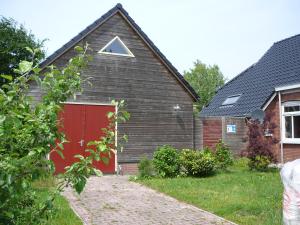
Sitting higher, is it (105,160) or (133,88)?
(133,88)

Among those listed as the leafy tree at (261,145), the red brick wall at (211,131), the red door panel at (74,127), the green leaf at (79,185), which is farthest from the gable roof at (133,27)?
the green leaf at (79,185)

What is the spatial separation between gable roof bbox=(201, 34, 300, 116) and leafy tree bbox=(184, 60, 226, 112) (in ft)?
162

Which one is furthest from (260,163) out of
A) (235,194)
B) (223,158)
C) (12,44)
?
(12,44)

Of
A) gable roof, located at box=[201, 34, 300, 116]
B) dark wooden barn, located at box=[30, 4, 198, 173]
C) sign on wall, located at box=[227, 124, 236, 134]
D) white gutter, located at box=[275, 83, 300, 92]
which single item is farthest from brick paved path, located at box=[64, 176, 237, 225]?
gable roof, located at box=[201, 34, 300, 116]

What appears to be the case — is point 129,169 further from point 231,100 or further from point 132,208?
point 231,100

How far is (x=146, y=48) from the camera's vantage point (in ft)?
55.8

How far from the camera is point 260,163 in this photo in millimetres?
15375

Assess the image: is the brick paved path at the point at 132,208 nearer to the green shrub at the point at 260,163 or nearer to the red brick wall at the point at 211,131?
the green shrub at the point at 260,163

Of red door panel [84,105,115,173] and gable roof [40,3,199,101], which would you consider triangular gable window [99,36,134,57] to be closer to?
gable roof [40,3,199,101]

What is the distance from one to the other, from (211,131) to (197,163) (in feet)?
15.5

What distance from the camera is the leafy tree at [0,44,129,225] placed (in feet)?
Answer: 8.12

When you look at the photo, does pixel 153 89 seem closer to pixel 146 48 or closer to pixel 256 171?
pixel 146 48

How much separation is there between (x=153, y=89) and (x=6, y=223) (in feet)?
47.2

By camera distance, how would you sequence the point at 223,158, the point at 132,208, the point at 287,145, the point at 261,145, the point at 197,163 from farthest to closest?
1. the point at 287,145
2. the point at 223,158
3. the point at 261,145
4. the point at 197,163
5. the point at 132,208
